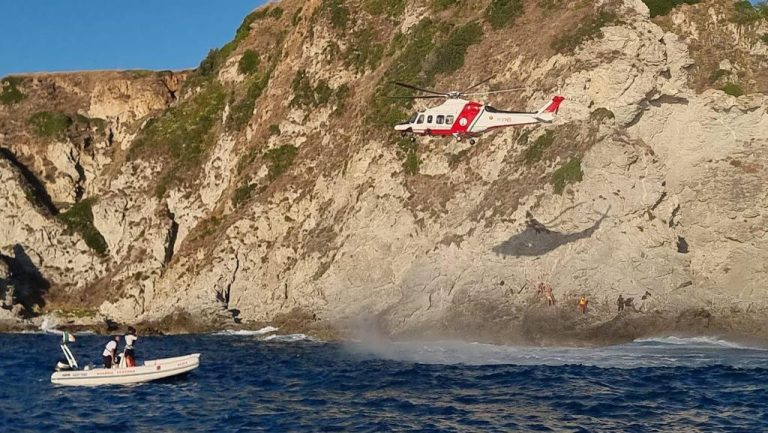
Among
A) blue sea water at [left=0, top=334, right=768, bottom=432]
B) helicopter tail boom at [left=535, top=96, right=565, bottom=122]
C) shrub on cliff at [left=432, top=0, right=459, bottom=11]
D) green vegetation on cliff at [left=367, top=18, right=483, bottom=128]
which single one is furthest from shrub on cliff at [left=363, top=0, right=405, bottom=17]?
blue sea water at [left=0, top=334, right=768, bottom=432]

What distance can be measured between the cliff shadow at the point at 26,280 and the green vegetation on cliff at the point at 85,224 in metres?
4.48

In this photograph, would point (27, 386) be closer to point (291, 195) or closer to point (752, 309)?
point (291, 195)

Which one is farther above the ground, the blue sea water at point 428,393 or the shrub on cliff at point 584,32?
the shrub on cliff at point 584,32

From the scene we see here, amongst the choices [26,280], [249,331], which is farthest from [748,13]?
[26,280]

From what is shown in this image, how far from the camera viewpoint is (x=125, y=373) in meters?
38.2

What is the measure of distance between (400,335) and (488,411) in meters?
23.7

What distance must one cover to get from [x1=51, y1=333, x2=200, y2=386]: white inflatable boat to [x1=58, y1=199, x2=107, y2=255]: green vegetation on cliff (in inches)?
1555

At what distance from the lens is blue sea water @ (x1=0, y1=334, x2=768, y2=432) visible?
2844cm

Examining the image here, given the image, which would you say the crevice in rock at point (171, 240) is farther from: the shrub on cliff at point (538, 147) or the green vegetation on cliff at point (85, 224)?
the shrub on cliff at point (538, 147)

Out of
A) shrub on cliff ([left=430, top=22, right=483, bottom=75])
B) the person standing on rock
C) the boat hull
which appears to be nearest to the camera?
the boat hull

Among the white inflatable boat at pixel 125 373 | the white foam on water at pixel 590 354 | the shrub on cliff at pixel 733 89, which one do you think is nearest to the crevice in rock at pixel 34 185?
the white foam on water at pixel 590 354

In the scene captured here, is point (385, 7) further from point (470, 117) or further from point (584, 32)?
point (470, 117)

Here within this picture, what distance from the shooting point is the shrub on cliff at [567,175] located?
51.8m

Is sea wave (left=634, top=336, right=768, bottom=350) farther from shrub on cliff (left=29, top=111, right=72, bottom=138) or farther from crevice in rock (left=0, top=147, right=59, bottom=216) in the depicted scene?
shrub on cliff (left=29, top=111, right=72, bottom=138)
